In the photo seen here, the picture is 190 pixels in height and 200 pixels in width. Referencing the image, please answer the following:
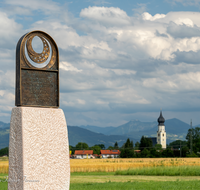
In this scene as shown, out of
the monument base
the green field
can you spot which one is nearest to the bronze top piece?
the monument base

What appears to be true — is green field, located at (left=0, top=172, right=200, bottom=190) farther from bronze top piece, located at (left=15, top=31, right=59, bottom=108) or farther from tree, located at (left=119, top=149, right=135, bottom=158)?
tree, located at (left=119, top=149, right=135, bottom=158)

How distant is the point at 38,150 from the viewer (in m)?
8.23

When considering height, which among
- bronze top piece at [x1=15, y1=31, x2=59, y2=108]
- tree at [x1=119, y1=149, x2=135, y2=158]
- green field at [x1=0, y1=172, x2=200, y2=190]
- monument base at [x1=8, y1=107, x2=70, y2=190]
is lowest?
tree at [x1=119, y1=149, x2=135, y2=158]

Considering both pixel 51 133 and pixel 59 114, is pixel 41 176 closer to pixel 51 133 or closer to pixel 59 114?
pixel 51 133

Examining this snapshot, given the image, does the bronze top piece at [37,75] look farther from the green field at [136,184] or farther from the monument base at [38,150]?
the green field at [136,184]

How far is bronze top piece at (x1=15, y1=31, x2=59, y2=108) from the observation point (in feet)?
27.3

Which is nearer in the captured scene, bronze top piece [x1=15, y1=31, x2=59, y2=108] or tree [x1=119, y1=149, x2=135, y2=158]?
bronze top piece [x1=15, y1=31, x2=59, y2=108]

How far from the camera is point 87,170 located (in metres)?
36.5

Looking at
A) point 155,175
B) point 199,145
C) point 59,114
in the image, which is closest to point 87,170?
point 155,175

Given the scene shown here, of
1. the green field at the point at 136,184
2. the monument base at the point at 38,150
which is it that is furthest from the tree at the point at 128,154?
the monument base at the point at 38,150

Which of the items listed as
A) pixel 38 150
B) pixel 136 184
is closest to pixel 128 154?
pixel 136 184

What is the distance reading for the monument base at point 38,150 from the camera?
8047 mm

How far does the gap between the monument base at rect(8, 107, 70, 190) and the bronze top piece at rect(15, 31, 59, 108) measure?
28 cm

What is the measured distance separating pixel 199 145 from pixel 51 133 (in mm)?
88990
